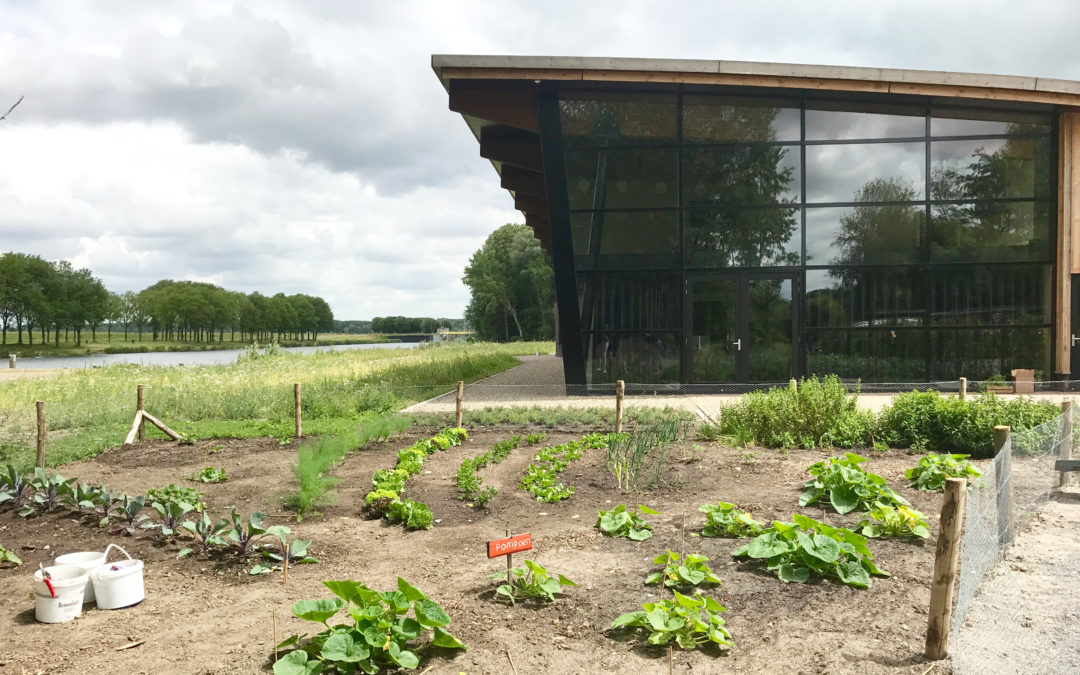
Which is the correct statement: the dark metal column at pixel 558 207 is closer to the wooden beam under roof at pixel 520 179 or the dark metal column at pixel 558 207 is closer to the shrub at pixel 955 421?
the wooden beam under roof at pixel 520 179

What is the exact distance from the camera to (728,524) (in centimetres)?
584

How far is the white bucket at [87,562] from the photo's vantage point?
15.7ft

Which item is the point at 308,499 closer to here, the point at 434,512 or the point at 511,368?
the point at 434,512

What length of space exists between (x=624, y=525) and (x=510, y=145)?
15430 mm

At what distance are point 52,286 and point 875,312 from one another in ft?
248

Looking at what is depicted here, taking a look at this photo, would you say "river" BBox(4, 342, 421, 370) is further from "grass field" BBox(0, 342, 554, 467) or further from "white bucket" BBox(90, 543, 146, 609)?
"white bucket" BBox(90, 543, 146, 609)

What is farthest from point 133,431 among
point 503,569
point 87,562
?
point 503,569

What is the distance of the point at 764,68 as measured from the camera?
16.2 m

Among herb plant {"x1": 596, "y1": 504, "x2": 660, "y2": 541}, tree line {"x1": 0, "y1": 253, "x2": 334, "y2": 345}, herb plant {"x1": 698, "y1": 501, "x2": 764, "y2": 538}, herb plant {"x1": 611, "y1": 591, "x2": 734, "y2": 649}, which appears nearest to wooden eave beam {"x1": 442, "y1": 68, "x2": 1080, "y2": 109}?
herb plant {"x1": 596, "y1": 504, "x2": 660, "y2": 541}

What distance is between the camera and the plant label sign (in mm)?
4355

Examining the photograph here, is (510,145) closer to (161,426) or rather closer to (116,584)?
(161,426)

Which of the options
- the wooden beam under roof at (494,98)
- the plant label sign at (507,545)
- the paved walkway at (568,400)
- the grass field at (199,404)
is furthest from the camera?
the wooden beam under roof at (494,98)

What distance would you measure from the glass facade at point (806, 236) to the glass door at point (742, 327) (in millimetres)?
31

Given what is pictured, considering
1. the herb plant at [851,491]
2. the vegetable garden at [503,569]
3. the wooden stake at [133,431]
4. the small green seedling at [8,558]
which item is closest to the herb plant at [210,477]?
the vegetable garden at [503,569]
